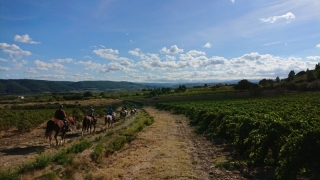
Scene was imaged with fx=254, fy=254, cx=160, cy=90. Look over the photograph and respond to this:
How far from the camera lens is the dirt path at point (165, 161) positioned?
12023 millimetres

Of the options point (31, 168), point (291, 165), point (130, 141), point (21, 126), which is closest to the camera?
point (291, 165)

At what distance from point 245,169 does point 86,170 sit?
25.6 feet

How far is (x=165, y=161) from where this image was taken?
14375 mm

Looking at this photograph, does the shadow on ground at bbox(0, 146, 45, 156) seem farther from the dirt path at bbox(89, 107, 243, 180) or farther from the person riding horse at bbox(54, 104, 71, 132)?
the dirt path at bbox(89, 107, 243, 180)

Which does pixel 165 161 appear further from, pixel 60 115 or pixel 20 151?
pixel 60 115

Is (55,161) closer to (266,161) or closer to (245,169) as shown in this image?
(245,169)

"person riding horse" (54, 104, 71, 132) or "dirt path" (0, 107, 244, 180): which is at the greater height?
"person riding horse" (54, 104, 71, 132)

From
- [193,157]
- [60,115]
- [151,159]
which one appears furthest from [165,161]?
[60,115]

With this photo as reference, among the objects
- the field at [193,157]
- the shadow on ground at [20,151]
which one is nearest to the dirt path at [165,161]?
the field at [193,157]

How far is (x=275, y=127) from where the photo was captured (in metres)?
12.3

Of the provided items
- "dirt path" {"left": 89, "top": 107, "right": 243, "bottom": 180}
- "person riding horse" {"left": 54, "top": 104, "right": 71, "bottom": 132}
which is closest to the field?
"dirt path" {"left": 89, "top": 107, "right": 243, "bottom": 180}

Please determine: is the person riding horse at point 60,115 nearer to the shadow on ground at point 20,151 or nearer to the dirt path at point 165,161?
the shadow on ground at point 20,151

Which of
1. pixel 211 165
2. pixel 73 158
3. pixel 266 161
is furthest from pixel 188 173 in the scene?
pixel 73 158

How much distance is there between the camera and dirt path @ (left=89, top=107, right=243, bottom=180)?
12.0m
